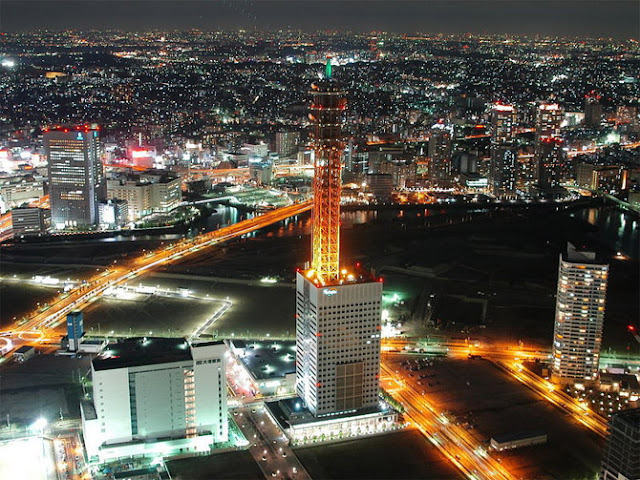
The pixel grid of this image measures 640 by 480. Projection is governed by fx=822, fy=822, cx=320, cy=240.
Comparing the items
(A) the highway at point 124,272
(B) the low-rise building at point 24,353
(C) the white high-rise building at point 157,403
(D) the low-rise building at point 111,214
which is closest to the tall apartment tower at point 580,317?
(C) the white high-rise building at point 157,403

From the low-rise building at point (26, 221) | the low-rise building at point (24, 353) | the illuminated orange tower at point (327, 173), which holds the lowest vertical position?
the low-rise building at point (24, 353)

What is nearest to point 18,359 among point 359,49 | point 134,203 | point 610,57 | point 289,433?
point 289,433

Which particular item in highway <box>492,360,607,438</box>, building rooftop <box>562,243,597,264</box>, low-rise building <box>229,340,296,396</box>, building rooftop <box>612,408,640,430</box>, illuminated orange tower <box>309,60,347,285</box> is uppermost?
illuminated orange tower <box>309,60,347,285</box>

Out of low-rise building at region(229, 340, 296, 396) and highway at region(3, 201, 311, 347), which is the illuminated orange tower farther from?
highway at region(3, 201, 311, 347)

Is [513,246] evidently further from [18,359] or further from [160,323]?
[18,359]

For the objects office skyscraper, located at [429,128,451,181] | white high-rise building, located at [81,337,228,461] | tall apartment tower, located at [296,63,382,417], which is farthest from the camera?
office skyscraper, located at [429,128,451,181]

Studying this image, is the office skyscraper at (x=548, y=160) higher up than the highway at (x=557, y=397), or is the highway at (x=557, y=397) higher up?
the office skyscraper at (x=548, y=160)

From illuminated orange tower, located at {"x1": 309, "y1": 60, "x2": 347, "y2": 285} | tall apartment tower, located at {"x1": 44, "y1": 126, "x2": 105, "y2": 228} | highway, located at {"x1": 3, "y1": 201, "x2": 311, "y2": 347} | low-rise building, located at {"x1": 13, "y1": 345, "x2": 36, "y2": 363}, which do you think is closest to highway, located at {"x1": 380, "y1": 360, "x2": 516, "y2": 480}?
illuminated orange tower, located at {"x1": 309, "y1": 60, "x2": 347, "y2": 285}

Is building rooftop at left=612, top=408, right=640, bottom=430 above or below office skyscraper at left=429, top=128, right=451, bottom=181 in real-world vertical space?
below

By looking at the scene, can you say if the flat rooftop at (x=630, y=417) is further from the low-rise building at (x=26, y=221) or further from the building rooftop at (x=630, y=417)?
the low-rise building at (x=26, y=221)
